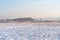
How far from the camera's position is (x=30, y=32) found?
1757mm

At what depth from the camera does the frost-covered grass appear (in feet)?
5.74

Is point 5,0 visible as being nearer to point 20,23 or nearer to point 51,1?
point 20,23

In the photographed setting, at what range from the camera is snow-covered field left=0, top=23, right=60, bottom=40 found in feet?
5.73

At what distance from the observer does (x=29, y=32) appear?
1.76 metres

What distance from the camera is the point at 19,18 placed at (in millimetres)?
1781

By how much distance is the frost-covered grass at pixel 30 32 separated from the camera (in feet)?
5.74

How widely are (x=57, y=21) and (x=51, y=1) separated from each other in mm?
252

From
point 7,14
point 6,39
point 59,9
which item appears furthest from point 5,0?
point 59,9

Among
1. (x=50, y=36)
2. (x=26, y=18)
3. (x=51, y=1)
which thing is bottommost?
(x=50, y=36)

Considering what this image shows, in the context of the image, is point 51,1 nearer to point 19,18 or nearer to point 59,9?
point 59,9

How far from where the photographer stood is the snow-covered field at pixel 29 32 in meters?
1.75

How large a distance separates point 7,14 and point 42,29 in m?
0.46

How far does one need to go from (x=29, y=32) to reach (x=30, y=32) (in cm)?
1

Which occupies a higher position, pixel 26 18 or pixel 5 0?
pixel 5 0
